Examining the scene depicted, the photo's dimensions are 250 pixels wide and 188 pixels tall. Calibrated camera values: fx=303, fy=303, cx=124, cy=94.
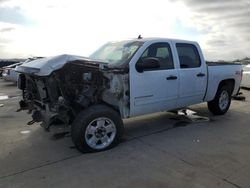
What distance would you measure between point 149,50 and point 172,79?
795mm

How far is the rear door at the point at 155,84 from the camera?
18.9 feet

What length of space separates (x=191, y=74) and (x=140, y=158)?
9.08 feet

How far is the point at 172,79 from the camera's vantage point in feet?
20.8

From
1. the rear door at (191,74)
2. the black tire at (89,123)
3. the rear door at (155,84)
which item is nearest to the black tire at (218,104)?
the rear door at (191,74)

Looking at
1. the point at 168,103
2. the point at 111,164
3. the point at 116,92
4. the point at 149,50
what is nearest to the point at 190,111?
the point at 168,103

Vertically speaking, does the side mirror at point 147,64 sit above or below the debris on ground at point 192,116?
above

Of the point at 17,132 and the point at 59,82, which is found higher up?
the point at 59,82

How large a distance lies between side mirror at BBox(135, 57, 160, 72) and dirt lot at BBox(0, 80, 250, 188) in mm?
1384

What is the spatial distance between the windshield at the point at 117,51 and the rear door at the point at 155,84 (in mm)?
222

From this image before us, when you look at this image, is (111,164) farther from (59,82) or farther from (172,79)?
(172,79)

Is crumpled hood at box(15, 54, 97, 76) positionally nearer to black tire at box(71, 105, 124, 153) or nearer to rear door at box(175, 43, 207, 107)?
black tire at box(71, 105, 124, 153)

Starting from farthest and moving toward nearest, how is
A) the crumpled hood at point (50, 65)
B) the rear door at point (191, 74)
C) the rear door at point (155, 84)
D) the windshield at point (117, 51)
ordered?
the rear door at point (191, 74) → the windshield at point (117, 51) → the rear door at point (155, 84) → the crumpled hood at point (50, 65)

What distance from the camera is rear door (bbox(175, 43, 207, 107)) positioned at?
6.70m

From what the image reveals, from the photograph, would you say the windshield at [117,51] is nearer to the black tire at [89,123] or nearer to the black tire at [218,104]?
the black tire at [89,123]
